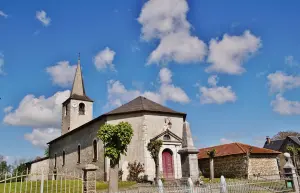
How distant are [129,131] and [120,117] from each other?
9.83 feet

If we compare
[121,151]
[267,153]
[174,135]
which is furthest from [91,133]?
[267,153]

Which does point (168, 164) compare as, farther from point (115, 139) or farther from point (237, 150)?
point (237, 150)

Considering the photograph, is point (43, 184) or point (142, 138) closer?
point (43, 184)

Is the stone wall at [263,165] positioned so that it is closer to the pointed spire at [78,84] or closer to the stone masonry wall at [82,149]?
the stone masonry wall at [82,149]

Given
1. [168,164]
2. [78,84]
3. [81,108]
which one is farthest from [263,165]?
[78,84]

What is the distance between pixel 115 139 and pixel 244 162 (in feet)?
40.3

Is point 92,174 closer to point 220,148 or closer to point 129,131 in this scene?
point 129,131

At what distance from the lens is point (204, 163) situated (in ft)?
95.7

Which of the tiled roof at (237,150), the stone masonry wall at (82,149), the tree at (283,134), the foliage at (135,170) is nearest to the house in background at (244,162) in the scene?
the tiled roof at (237,150)

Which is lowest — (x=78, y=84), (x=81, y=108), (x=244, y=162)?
(x=244, y=162)

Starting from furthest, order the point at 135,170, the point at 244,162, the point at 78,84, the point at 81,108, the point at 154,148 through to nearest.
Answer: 1. the point at 78,84
2. the point at 81,108
3. the point at 244,162
4. the point at 135,170
5. the point at 154,148

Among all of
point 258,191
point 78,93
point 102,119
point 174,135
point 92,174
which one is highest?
point 78,93

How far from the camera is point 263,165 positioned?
2556 centimetres

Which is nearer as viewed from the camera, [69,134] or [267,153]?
[267,153]
